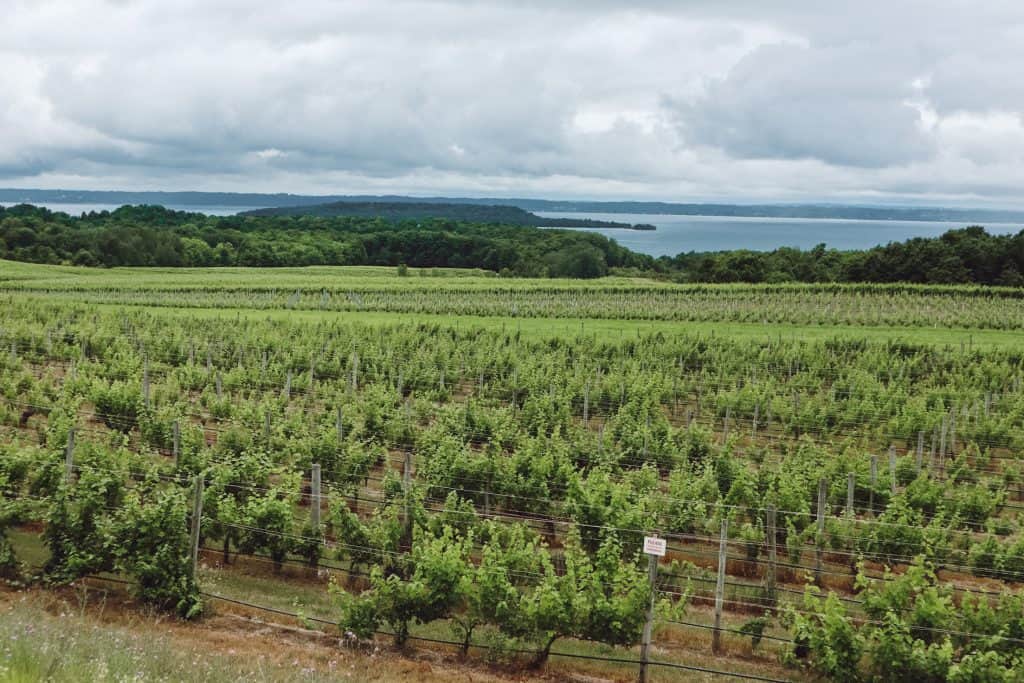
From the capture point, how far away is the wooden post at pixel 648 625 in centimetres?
983

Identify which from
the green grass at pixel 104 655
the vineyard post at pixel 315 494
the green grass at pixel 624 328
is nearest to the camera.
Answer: the green grass at pixel 104 655

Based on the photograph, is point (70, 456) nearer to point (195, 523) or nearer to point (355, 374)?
point (195, 523)

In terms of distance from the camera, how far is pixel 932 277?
68812mm

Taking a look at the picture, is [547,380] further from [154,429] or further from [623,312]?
[623,312]

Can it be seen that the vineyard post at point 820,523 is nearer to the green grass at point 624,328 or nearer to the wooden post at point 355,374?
the wooden post at point 355,374

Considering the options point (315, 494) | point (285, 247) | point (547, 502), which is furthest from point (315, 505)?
point (285, 247)

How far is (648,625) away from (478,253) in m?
110

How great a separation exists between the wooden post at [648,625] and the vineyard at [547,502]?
0.03 meters

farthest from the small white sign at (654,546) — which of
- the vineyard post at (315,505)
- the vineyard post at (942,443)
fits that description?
the vineyard post at (942,443)

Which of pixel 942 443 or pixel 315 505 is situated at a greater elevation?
pixel 315 505

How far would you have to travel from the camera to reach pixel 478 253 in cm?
11862

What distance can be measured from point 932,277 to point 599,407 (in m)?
53.2

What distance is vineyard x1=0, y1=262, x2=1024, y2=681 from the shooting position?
400 inches

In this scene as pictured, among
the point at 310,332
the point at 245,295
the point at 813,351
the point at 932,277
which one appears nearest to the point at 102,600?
the point at 310,332
